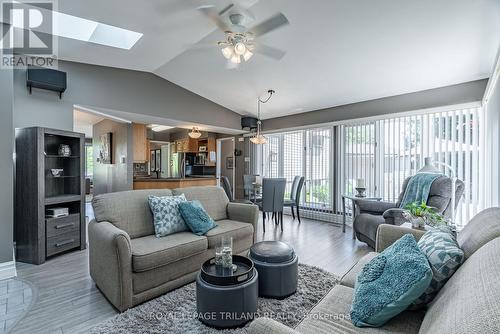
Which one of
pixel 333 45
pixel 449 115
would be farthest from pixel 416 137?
pixel 333 45

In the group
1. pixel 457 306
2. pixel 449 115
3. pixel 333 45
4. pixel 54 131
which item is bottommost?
pixel 457 306

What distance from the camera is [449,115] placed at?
3877 mm

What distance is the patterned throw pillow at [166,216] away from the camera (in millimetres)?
2521

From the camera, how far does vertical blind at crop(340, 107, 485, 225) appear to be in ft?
12.0

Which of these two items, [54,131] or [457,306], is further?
[54,131]

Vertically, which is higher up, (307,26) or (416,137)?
(307,26)

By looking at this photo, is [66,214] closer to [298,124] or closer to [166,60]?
[166,60]

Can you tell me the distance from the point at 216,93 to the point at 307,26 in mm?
2778

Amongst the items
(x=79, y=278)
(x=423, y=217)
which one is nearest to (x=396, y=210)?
(x=423, y=217)

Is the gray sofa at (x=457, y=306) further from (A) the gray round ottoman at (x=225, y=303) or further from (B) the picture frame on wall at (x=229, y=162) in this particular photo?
(B) the picture frame on wall at (x=229, y=162)

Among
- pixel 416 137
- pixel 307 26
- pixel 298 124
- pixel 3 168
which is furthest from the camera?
pixel 298 124

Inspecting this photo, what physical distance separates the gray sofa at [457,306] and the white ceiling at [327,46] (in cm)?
222

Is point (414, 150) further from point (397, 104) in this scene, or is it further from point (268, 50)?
point (268, 50)

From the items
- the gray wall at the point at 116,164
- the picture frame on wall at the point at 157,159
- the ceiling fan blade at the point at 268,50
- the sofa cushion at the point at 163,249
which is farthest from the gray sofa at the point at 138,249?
the picture frame on wall at the point at 157,159
